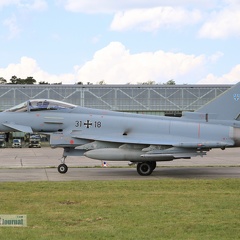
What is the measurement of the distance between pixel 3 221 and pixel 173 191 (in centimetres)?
576

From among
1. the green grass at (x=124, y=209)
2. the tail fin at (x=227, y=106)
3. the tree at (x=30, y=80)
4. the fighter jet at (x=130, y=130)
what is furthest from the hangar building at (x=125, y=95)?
the green grass at (x=124, y=209)

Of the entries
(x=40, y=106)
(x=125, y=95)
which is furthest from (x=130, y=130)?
(x=125, y=95)

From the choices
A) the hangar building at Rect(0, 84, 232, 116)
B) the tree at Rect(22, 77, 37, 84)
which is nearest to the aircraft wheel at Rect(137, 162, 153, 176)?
the hangar building at Rect(0, 84, 232, 116)

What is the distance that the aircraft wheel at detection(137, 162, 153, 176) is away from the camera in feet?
67.8

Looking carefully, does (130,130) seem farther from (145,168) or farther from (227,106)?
(227,106)

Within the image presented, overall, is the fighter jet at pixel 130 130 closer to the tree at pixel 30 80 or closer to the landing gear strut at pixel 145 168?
the landing gear strut at pixel 145 168

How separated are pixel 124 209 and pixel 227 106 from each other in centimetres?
1080

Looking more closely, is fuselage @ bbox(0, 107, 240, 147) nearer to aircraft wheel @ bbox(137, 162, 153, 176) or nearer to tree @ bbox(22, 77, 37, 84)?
aircraft wheel @ bbox(137, 162, 153, 176)

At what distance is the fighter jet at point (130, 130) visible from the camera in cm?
2012

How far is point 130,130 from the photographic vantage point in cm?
2077

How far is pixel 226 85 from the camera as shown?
7150 cm

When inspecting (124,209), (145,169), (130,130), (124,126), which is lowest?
(124,209)

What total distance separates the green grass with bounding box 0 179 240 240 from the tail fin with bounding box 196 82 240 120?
15.9 ft

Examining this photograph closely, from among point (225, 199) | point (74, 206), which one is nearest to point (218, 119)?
point (225, 199)
